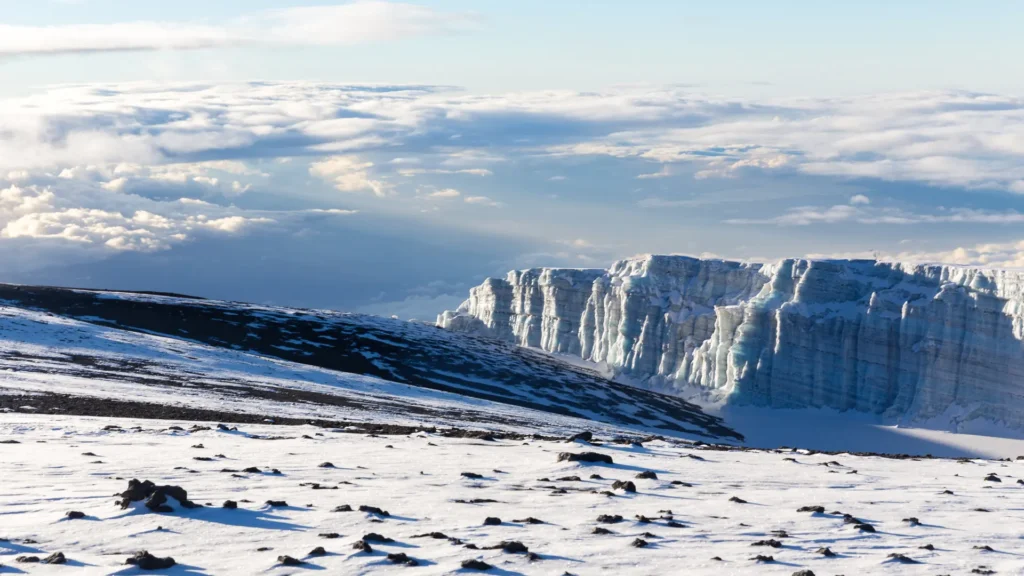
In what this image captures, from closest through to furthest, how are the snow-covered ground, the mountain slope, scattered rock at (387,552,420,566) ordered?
scattered rock at (387,552,420,566), the snow-covered ground, the mountain slope

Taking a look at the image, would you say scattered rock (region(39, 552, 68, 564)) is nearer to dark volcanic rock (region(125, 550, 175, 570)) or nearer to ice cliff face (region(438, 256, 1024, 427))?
dark volcanic rock (region(125, 550, 175, 570))

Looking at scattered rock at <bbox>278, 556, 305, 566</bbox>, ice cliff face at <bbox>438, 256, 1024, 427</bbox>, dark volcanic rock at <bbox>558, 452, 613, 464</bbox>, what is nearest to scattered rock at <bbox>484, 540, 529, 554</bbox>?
scattered rock at <bbox>278, 556, 305, 566</bbox>

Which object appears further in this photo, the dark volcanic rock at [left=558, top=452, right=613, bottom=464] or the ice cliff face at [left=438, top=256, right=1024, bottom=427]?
the ice cliff face at [left=438, top=256, right=1024, bottom=427]

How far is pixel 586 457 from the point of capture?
37.6 m

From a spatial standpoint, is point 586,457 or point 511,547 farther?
point 586,457

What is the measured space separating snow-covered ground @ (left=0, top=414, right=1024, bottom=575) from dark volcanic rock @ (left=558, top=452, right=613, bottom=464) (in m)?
0.50

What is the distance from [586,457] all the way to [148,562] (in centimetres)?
1989

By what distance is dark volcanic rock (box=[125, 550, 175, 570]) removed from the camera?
66.3 feet

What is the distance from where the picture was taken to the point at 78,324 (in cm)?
12106

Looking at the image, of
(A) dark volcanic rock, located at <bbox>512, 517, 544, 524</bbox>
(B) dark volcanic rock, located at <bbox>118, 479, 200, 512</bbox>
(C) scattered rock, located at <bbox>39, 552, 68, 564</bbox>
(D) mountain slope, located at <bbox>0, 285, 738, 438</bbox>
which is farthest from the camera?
(D) mountain slope, located at <bbox>0, 285, 738, 438</bbox>

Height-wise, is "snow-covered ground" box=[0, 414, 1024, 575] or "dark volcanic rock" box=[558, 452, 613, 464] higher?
"dark volcanic rock" box=[558, 452, 613, 464]

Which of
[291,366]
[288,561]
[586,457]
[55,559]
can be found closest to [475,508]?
[288,561]

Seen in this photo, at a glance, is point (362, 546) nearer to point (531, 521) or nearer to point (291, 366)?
point (531, 521)

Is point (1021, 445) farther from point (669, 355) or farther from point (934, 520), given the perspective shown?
point (934, 520)
